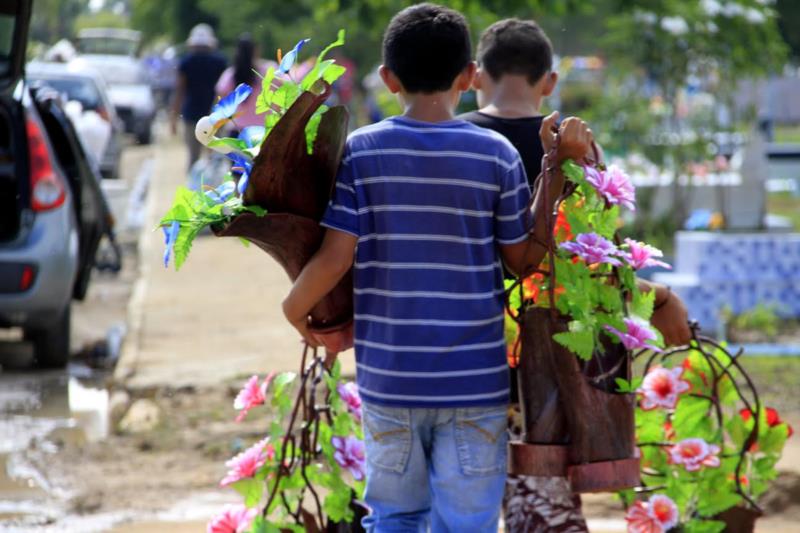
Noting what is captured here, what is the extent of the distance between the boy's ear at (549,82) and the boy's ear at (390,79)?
25.8 inches

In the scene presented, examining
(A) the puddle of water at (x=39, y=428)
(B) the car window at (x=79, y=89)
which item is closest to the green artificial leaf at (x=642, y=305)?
(A) the puddle of water at (x=39, y=428)

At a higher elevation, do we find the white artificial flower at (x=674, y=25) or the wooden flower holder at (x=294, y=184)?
the white artificial flower at (x=674, y=25)

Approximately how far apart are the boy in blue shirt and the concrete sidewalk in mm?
3880

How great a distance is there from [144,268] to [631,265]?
880cm

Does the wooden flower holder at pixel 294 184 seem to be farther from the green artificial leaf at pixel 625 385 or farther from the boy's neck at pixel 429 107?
the green artificial leaf at pixel 625 385

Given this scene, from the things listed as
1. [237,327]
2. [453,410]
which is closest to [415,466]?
[453,410]

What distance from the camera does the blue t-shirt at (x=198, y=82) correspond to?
15.6m

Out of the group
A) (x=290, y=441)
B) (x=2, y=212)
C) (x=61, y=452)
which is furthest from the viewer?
(x=2, y=212)

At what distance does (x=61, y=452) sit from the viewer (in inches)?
249

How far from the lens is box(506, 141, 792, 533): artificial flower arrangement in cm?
319

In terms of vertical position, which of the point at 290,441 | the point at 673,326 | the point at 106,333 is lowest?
the point at 106,333

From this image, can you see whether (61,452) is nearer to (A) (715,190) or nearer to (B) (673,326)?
(B) (673,326)

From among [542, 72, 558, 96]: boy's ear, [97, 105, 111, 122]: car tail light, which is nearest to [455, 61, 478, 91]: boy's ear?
[542, 72, 558, 96]: boy's ear

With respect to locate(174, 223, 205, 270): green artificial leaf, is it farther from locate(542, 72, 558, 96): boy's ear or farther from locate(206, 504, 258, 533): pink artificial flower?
locate(542, 72, 558, 96): boy's ear
